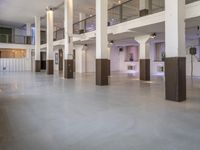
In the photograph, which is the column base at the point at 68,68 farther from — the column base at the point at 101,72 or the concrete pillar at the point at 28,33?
the concrete pillar at the point at 28,33

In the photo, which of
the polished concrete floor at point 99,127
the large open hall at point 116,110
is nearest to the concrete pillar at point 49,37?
the large open hall at point 116,110

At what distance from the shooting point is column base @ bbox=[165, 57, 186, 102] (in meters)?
5.96

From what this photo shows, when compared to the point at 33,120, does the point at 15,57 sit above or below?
above

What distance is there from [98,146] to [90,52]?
2111cm

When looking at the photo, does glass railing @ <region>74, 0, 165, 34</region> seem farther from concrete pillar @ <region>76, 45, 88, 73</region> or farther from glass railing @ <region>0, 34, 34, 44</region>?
glass railing @ <region>0, 34, 34, 44</region>

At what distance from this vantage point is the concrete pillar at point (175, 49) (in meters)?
5.94

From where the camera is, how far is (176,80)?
6.00m

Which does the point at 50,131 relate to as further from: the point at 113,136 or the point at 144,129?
the point at 144,129

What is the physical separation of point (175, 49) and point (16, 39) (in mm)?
24981

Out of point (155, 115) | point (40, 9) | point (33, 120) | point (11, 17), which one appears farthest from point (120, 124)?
point (11, 17)

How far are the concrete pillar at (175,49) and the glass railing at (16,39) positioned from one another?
23095 mm

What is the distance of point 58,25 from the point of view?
26.3 meters

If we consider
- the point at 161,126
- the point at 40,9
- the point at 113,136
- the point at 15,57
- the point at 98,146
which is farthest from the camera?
the point at 15,57

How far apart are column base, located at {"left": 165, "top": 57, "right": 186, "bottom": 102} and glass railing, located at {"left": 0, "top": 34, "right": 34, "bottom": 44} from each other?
23.2 m
